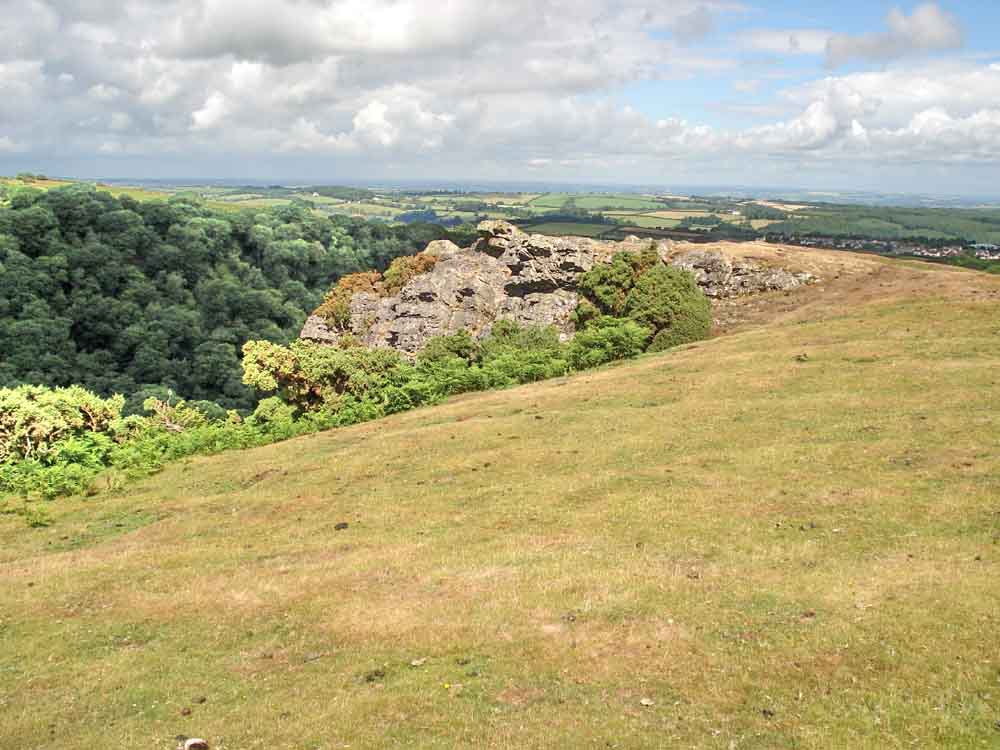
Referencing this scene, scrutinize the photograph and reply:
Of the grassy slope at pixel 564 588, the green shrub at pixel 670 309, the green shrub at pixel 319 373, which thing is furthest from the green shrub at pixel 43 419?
the green shrub at pixel 670 309

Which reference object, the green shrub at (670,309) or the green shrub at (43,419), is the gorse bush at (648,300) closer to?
the green shrub at (670,309)

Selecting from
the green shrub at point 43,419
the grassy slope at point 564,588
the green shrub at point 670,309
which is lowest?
the green shrub at point 43,419

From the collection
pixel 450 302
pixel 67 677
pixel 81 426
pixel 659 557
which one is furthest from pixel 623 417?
pixel 450 302

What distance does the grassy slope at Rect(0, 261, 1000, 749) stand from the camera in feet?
45.9

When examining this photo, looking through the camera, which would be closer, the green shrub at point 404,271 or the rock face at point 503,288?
the rock face at point 503,288

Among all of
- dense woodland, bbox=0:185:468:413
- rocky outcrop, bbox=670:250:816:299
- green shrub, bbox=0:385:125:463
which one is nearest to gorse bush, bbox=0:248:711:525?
green shrub, bbox=0:385:125:463

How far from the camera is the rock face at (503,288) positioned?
76562 millimetres

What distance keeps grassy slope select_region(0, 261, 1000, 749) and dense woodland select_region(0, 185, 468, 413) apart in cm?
9092

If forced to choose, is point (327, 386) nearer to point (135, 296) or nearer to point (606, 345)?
point (606, 345)

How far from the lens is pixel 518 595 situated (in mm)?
19500

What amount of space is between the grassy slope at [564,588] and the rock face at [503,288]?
128ft

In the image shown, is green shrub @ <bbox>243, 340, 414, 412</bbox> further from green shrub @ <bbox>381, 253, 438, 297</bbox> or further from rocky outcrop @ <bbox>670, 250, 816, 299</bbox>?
rocky outcrop @ <bbox>670, 250, 816, 299</bbox>

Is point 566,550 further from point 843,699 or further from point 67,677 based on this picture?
point 67,677

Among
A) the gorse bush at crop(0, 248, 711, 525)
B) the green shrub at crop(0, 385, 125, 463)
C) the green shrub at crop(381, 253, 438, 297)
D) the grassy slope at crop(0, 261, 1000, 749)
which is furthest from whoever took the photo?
the green shrub at crop(381, 253, 438, 297)
